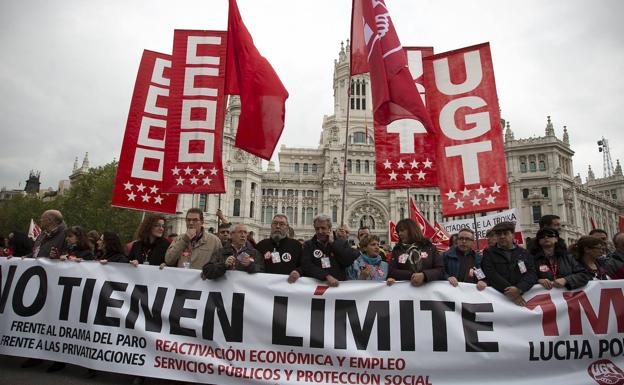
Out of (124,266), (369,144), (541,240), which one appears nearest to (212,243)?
(124,266)

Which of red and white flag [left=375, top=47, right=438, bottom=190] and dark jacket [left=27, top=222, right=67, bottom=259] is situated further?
red and white flag [left=375, top=47, right=438, bottom=190]

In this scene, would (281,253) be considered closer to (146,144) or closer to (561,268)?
(561,268)

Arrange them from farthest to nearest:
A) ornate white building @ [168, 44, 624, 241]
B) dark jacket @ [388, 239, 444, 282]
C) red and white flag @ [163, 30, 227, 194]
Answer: ornate white building @ [168, 44, 624, 241] < red and white flag @ [163, 30, 227, 194] < dark jacket @ [388, 239, 444, 282]

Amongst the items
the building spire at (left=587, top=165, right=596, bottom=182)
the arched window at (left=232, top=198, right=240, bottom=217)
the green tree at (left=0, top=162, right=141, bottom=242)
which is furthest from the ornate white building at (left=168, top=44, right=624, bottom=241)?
the building spire at (left=587, top=165, right=596, bottom=182)

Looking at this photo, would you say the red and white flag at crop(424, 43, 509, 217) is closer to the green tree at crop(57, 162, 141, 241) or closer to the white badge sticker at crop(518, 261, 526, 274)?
the white badge sticker at crop(518, 261, 526, 274)

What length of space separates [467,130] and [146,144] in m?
7.32

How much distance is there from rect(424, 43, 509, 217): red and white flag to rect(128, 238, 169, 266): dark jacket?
202 inches

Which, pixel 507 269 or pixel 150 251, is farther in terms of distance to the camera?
pixel 150 251

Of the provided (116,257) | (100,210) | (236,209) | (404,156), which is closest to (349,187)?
(236,209)

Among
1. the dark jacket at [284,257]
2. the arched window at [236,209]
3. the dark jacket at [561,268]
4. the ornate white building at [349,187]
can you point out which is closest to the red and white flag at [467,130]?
the dark jacket at [561,268]

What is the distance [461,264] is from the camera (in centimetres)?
641

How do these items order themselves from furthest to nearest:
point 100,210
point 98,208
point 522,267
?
1. point 98,208
2. point 100,210
3. point 522,267

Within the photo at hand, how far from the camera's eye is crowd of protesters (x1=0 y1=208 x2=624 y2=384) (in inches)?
222

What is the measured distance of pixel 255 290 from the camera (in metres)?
5.93
